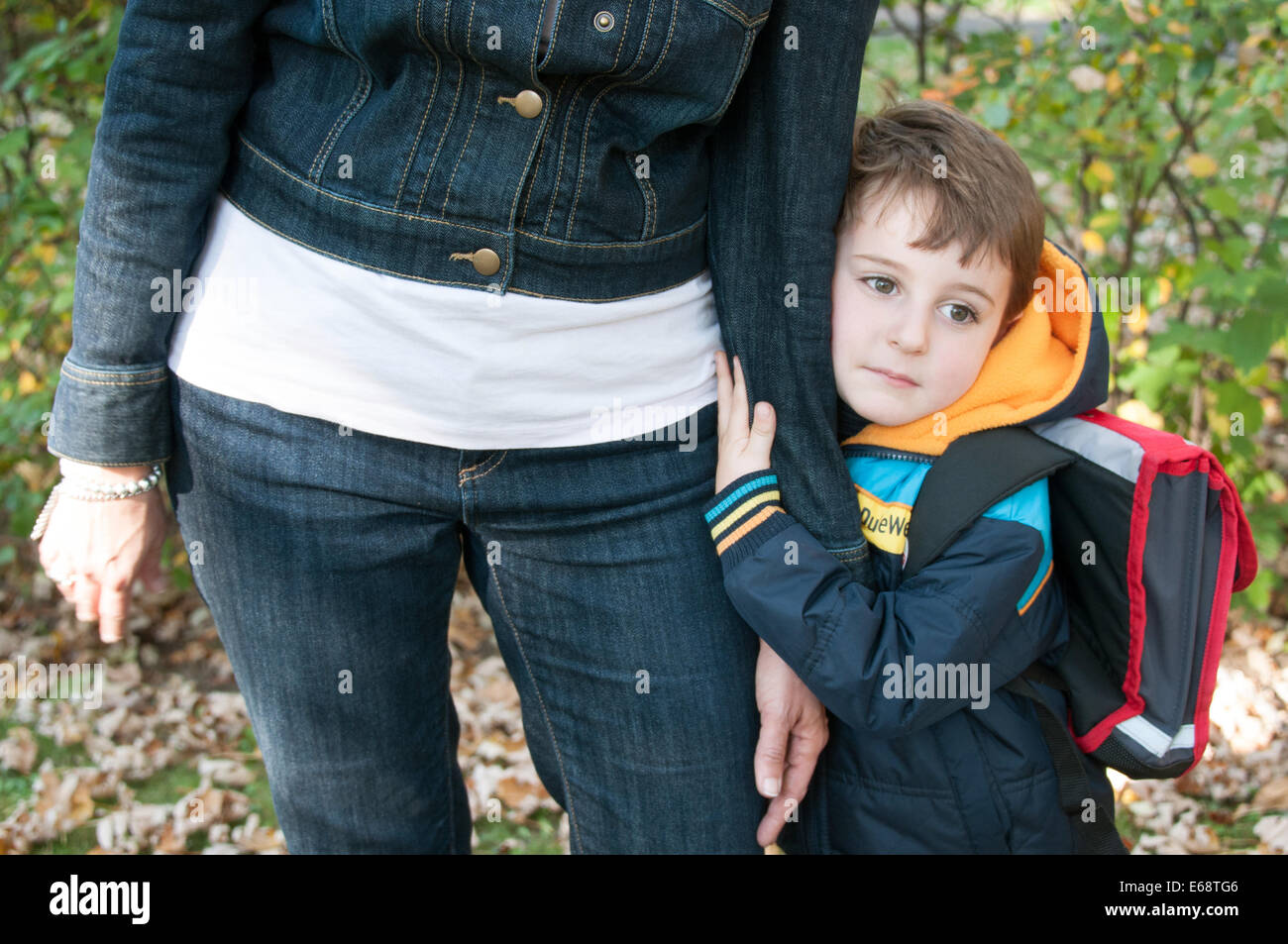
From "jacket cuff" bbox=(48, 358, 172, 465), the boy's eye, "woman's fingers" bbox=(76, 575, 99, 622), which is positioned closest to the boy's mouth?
the boy's eye

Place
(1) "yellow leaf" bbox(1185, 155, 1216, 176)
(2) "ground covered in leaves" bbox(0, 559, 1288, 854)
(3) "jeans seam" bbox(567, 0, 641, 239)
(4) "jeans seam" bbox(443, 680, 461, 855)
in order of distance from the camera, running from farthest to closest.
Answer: (1) "yellow leaf" bbox(1185, 155, 1216, 176) → (2) "ground covered in leaves" bbox(0, 559, 1288, 854) → (4) "jeans seam" bbox(443, 680, 461, 855) → (3) "jeans seam" bbox(567, 0, 641, 239)

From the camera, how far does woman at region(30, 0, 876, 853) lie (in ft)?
4.26

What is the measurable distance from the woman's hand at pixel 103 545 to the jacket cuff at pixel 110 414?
3 cm

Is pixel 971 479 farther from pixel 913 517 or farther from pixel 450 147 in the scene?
pixel 450 147

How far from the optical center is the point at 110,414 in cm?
141

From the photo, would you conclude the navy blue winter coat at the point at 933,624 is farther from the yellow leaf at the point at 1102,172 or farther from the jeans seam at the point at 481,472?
the yellow leaf at the point at 1102,172

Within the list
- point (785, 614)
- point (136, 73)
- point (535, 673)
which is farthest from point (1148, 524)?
point (136, 73)

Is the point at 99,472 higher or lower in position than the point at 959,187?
lower

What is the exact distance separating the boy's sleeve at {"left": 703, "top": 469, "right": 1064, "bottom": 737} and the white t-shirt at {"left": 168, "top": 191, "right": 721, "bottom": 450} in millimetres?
232

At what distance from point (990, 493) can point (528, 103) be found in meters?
0.85

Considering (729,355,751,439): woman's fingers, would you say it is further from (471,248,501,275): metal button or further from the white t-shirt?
(471,248,501,275): metal button

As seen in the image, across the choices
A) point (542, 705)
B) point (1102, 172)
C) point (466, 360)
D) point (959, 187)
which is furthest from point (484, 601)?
point (1102, 172)
